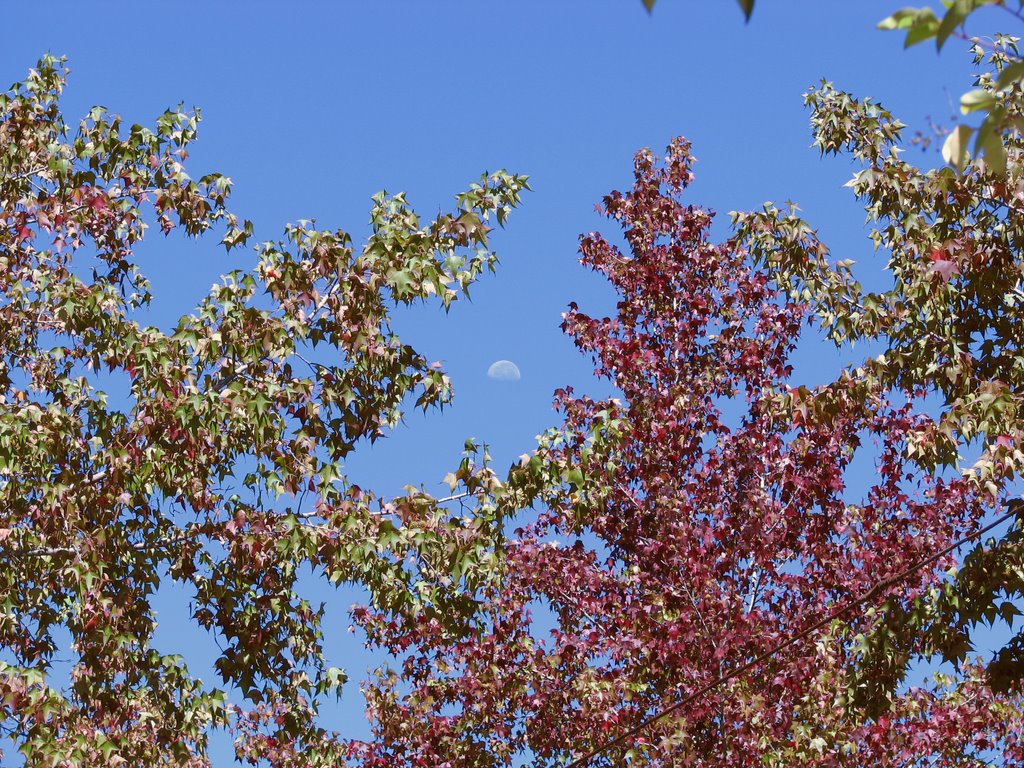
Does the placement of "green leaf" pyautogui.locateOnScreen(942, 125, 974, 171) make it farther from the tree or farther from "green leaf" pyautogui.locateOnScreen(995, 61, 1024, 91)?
the tree

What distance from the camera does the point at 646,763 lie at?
38.8 ft

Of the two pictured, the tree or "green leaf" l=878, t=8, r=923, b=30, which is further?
the tree

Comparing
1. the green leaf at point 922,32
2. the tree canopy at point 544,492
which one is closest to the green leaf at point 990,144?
the green leaf at point 922,32

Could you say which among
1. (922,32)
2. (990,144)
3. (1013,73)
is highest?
(922,32)

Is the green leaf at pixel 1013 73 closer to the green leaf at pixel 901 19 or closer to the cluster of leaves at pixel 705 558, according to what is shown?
the green leaf at pixel 901 19

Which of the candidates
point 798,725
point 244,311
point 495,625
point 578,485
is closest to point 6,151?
point 244,311

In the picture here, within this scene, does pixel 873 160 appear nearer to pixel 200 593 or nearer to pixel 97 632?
pixel 200 593

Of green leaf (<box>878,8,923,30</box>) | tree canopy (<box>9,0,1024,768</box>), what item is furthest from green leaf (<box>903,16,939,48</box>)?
tree canopy (<box>9,0,1024,768</box>)

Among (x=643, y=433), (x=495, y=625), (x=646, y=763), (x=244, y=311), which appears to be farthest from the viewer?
(x=495, y=625)

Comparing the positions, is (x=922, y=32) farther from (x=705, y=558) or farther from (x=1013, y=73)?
(x=705, y=558)

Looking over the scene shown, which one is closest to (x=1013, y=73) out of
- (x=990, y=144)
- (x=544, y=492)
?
(x=990, y=144)

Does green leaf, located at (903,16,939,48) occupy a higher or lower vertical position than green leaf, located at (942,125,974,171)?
higher

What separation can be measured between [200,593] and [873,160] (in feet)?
24.4

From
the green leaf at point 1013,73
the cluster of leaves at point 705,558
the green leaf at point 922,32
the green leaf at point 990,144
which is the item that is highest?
the cluster of leaves at point 705,558
